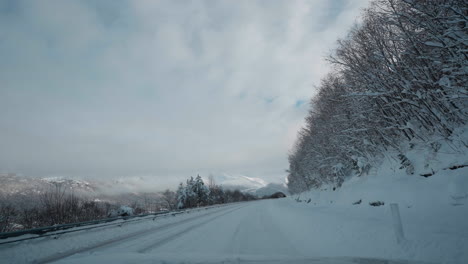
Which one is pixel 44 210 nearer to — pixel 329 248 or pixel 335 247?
pixel 329 248

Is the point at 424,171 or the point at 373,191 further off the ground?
the point at 424,171

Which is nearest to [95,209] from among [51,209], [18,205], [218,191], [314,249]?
[51,209]

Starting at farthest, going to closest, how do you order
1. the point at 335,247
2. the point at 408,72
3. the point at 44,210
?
1. the point at 44,210
2. the point at 408,72
3. the point at 335,247

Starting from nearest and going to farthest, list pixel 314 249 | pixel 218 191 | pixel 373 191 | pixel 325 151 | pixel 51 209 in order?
pixel 314 249
pixel 373 191
pixel 51 209
pixel 325 151
pixel 218 191

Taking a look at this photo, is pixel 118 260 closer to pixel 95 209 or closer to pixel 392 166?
pixel 392 166

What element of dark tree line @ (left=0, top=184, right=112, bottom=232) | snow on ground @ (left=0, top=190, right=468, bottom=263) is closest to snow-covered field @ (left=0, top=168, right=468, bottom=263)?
snow on ground @ (left=0, top=190, right=468, bottom=263)

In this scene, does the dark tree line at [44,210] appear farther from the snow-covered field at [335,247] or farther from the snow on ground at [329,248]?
the snow on ground at [329,248]

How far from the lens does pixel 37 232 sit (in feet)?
24.8

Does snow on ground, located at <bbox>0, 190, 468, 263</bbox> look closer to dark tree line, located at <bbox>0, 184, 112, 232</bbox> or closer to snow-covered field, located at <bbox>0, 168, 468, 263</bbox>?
snow-covered field, located at <bbox>0, 168, 468, 263</bbox>

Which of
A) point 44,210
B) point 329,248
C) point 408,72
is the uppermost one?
point 408,72

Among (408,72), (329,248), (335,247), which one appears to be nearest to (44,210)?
(329,248)

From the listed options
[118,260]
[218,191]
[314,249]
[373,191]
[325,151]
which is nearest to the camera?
[118,260]

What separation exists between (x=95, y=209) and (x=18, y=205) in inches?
220

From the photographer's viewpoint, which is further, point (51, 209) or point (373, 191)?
point (51, 209)
